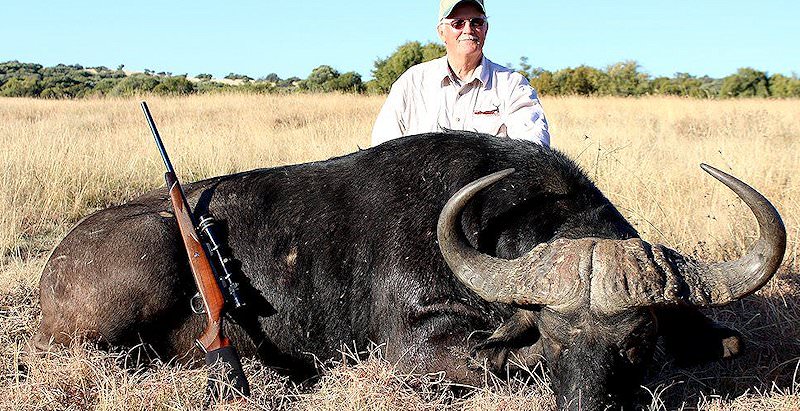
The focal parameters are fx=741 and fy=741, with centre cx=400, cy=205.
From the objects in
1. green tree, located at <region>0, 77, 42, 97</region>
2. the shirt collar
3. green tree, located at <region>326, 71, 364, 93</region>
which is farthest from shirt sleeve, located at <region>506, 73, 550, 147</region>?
green tree, located at <region>0, 77, 42, 97</region>

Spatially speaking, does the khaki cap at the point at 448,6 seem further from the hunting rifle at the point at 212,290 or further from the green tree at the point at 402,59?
the green tree at the point at 402,59

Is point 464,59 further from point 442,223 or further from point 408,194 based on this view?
point 442,223

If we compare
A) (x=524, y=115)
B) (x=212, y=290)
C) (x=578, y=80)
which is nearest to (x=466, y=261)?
(x=212, y=290)

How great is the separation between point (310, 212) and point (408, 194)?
61cm

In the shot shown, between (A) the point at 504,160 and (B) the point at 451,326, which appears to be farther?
(A) the point at 504,160

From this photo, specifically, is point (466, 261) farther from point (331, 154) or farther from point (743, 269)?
point (331, 154)

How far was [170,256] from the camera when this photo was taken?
426 cm

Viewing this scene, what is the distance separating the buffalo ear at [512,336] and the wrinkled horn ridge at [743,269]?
72 centimetres

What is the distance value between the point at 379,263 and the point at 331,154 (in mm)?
7236

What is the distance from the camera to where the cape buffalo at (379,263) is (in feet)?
11.3

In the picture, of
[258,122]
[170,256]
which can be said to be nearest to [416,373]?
[170,256]

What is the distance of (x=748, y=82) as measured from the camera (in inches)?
1469

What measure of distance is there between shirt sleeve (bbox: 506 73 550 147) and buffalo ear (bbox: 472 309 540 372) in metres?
2.16

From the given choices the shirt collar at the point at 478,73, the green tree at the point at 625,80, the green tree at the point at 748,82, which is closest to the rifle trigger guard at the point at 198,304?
the shirt collar at the point at 478,73
